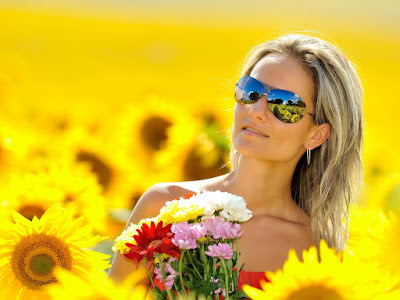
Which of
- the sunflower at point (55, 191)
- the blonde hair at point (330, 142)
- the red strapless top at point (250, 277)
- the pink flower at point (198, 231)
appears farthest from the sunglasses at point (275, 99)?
the pink flower at point (198, 231)

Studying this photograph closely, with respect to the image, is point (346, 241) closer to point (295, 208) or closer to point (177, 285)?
point (295, 208)

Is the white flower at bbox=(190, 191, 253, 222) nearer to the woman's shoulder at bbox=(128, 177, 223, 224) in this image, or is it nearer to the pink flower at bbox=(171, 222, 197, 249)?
the pink flower at bbox=(171, 222, 197, 249)

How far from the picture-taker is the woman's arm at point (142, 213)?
2.25 meters

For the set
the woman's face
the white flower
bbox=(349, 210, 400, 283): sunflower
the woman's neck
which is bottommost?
the white flower

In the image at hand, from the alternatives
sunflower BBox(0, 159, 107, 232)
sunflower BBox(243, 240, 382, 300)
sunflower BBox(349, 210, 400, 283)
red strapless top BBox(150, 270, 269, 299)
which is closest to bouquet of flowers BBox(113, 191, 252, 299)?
sunflower BBox(349, 210, 400, 283)

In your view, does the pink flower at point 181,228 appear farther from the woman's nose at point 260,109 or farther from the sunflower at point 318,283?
the woman's nose at point 260,109

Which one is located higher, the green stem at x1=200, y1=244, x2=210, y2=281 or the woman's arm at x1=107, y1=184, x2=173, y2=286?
the woman's arm at x1=107, y1=184, x2=173, y2=286

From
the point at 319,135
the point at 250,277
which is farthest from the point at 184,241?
the point at 319,135

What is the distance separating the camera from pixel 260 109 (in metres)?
2.27

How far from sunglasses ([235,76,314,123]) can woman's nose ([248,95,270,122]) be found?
0.01m

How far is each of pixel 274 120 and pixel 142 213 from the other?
1.54ft

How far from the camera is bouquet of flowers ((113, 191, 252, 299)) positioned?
1.27 meters

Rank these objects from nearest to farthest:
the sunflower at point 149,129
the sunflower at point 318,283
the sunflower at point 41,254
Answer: the sunflower at point 318,283 → the sunflower at point 41,254 → the sunflower at point 149,129

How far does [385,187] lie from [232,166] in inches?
20.6
